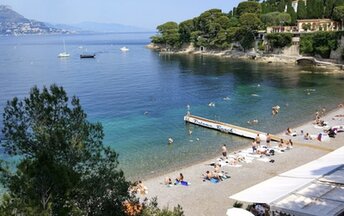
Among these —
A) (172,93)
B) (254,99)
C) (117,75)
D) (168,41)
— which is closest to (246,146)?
(254,99)

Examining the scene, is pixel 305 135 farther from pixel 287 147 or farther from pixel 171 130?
pixel 171 130

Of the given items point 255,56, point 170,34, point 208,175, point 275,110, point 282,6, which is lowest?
point 208,175

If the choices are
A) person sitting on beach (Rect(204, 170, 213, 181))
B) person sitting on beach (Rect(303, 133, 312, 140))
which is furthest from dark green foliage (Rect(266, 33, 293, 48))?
person sitting on beach (Rect(204, 170, 213, 181))

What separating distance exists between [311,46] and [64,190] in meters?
84.6

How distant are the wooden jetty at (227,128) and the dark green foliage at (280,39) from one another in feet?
187

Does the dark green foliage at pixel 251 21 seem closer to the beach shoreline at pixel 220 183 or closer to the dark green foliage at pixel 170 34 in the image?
the dark green foliage at pixel 170 34

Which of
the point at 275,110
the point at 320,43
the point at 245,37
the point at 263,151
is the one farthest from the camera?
the point at 245,37

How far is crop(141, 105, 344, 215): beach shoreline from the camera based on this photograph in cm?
2220

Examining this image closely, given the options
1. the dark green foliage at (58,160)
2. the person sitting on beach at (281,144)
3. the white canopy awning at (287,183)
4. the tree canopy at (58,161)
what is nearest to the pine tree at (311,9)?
the person sitting on beach at (281,144)

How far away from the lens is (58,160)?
12219 mm

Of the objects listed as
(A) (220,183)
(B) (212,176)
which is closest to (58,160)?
(A) (220,183)

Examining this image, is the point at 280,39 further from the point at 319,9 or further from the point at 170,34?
the point at 170,34

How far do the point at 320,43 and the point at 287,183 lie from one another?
7185cm

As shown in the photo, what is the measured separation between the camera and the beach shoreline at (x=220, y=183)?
72.8ft
